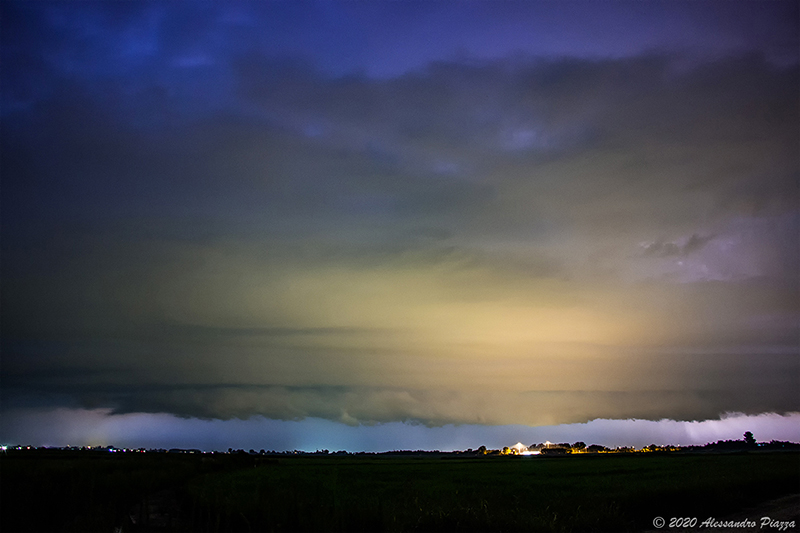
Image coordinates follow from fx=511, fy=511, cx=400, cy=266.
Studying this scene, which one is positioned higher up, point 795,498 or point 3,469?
point 3,469

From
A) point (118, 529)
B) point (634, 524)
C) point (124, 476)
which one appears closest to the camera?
point (118, 529)

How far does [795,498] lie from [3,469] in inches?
1580

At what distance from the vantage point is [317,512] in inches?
600

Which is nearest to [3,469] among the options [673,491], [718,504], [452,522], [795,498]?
[452,522]

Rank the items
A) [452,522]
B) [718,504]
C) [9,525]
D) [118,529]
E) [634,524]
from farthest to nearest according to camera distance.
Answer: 1. [718,504]
2. [634,524]
3. [452,522]
4. [118,529]
5. [9,525]

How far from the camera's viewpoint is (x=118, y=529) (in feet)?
47.9

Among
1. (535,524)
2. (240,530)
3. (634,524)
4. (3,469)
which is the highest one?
(3,469)

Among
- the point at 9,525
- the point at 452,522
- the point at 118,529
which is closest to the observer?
the point at 9,525

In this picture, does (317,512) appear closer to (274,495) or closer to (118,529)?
(274,495)

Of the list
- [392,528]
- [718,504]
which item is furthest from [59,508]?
[718,504]

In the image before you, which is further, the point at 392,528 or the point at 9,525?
the point at 392,528

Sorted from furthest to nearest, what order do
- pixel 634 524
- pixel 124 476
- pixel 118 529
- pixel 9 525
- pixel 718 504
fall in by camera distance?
pixel 124 476 < pixel 718 504 < pixel 634 524 < pixel 118 529 < pixel 9 525

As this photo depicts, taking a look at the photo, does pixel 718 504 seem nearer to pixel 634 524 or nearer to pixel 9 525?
pixel 634 524

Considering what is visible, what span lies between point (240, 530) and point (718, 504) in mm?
24279
